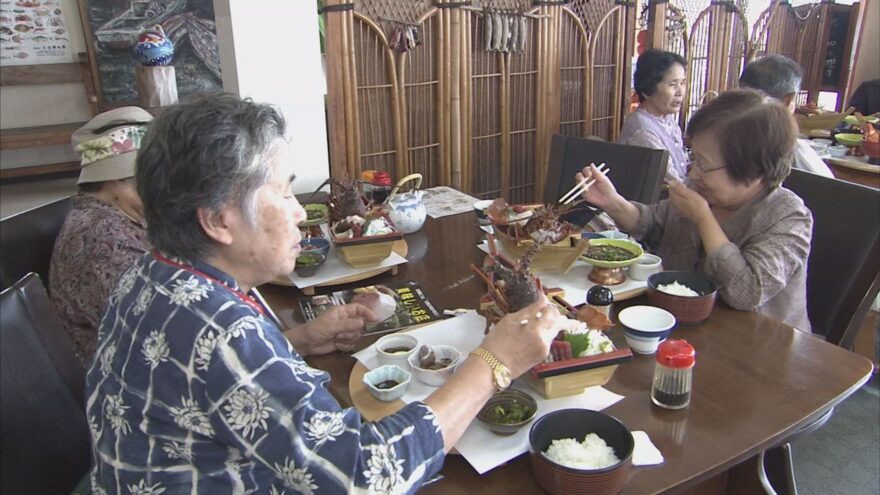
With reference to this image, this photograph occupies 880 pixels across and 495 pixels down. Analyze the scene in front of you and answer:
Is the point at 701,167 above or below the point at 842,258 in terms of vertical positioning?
above

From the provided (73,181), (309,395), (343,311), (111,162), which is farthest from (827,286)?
(73,181)

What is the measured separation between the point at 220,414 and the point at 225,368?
59mm

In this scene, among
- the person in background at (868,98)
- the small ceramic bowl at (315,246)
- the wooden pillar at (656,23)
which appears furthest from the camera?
the person in background at (868,98)

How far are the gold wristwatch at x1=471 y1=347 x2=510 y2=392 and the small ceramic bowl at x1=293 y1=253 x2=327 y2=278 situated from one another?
80 centimetres

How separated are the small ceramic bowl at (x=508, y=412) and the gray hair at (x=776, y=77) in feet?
8.19

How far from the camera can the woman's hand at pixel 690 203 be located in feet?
5.03

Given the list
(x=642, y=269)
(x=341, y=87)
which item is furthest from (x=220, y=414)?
(x=341, y=87)

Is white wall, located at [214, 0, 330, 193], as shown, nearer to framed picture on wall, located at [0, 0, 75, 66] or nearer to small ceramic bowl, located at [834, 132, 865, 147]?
small ceramic bowl, located at [834, 132, 865, 147]

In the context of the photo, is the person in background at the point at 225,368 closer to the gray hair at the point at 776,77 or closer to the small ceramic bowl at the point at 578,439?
the small ceramic bowl at the point at 578,439

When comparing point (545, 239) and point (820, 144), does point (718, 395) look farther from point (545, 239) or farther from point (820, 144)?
point (820, 144)

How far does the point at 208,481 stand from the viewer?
33.0 inches

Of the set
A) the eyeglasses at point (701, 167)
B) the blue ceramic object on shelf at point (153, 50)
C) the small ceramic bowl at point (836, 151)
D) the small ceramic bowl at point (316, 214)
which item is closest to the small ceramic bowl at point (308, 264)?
the small ceramic bowl at point (316, 214)

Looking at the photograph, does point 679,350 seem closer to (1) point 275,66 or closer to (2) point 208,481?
(2) point 208,481

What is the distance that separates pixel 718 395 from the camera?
42.4 inches
